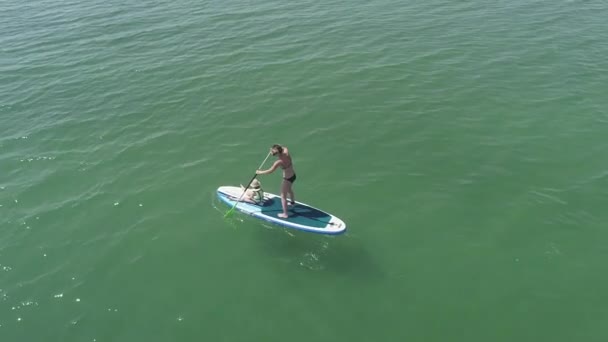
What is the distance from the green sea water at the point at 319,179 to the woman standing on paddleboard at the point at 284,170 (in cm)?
129

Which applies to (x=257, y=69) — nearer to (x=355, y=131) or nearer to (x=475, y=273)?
(x=355, y=131)

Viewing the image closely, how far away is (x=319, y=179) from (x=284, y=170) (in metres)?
3.64

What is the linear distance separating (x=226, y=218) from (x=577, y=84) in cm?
1988

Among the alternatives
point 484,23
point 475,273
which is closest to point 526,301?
point 475,273

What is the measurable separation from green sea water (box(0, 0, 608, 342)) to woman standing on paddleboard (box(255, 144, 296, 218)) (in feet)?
4.23

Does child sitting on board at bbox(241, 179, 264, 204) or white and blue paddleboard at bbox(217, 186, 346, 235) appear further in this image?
child sitting on board at bbox(241, 179, 264, 204)

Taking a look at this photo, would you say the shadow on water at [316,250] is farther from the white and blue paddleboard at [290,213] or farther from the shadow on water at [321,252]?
the white and blue paddleboard at [290,213]

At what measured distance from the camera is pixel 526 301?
1308 cm

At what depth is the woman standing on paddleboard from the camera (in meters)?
14.4

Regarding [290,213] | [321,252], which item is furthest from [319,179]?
[321,252]

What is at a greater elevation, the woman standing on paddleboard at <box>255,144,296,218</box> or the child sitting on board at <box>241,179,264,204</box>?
the woman standing on paddleboard at <box>255,144,296,218</box>

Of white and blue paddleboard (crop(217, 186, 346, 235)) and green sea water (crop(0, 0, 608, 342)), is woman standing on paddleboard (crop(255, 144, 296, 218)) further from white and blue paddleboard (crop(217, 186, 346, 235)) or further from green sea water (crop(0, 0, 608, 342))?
green sea water (crop(0, 0, 608, 342))

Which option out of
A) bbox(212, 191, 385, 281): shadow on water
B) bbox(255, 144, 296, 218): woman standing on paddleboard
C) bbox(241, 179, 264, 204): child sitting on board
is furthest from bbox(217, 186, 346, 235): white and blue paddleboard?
bbox(212, 191, 385, 281): shadow on water

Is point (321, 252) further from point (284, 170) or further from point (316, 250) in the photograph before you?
point (284, 170)
